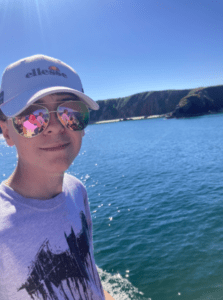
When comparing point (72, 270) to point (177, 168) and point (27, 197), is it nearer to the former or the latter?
point (27, 197)

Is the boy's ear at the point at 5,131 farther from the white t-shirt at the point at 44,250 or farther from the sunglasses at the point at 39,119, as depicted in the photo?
the white t-shirt at the point at 44,250

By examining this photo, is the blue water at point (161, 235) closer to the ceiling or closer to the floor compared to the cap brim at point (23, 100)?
closer to the floor

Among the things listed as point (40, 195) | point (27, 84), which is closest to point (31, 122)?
point (27, 84)

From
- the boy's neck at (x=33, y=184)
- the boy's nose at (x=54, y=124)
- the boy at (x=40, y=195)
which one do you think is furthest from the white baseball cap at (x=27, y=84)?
the boy's neck at (x=33, y=184)

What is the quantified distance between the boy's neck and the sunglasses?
1.20 feet

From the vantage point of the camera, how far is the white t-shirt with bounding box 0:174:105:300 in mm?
1471

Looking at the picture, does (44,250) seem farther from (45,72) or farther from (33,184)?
(45,72)

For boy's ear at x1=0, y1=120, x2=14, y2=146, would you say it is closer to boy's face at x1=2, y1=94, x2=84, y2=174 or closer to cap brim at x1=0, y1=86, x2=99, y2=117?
boy's face at x1=2, y1=94, x2=84, y2=174

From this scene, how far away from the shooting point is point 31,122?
1.66m

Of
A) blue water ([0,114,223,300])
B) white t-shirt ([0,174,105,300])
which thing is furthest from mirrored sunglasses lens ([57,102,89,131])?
blue water ([0,114,223,300])

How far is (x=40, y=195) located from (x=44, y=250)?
1.51ft

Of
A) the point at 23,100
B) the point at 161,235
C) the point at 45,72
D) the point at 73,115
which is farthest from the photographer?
the point at 161,235

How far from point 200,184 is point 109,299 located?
17909 millimetres

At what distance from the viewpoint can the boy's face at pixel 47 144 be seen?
5.52 feet
